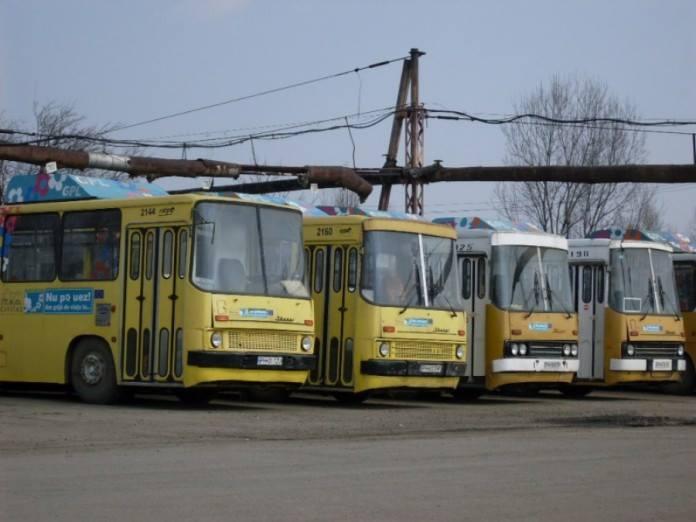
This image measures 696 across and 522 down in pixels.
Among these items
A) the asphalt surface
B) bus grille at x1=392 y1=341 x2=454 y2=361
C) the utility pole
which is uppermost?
the utility pole

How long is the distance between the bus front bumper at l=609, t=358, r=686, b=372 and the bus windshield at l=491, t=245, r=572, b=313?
1.92 meters

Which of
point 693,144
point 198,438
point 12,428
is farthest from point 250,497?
point 693,144

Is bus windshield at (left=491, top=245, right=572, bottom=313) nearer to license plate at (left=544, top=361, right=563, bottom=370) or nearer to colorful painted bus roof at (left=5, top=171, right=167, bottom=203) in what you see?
license plate at (left=544, top=361, right=563, bottom=370)

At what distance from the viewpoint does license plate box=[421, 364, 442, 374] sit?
2077cm

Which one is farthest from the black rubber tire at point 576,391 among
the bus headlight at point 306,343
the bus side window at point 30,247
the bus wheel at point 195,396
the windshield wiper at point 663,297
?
the bus side window at point 30,247

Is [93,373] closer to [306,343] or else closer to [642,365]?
[306,343]

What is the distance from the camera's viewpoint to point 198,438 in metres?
14.6

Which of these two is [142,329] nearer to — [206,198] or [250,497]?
[206,198]

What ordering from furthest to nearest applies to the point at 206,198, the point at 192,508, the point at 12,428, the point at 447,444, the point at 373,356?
the point at 373,356
the point at 206,198
the point at 12,428
the point at 447,444
the point at 192,508

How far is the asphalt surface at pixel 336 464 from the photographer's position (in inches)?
372

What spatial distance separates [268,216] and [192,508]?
1043cm

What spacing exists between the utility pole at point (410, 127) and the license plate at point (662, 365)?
51.7ft

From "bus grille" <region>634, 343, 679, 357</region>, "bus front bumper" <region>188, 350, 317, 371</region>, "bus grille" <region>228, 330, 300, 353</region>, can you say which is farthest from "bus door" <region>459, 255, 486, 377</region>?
"bus grille" <region>228, 330, 300, 353</region>

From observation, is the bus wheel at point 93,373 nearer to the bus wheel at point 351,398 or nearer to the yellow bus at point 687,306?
the bus wheel at point 351,398
